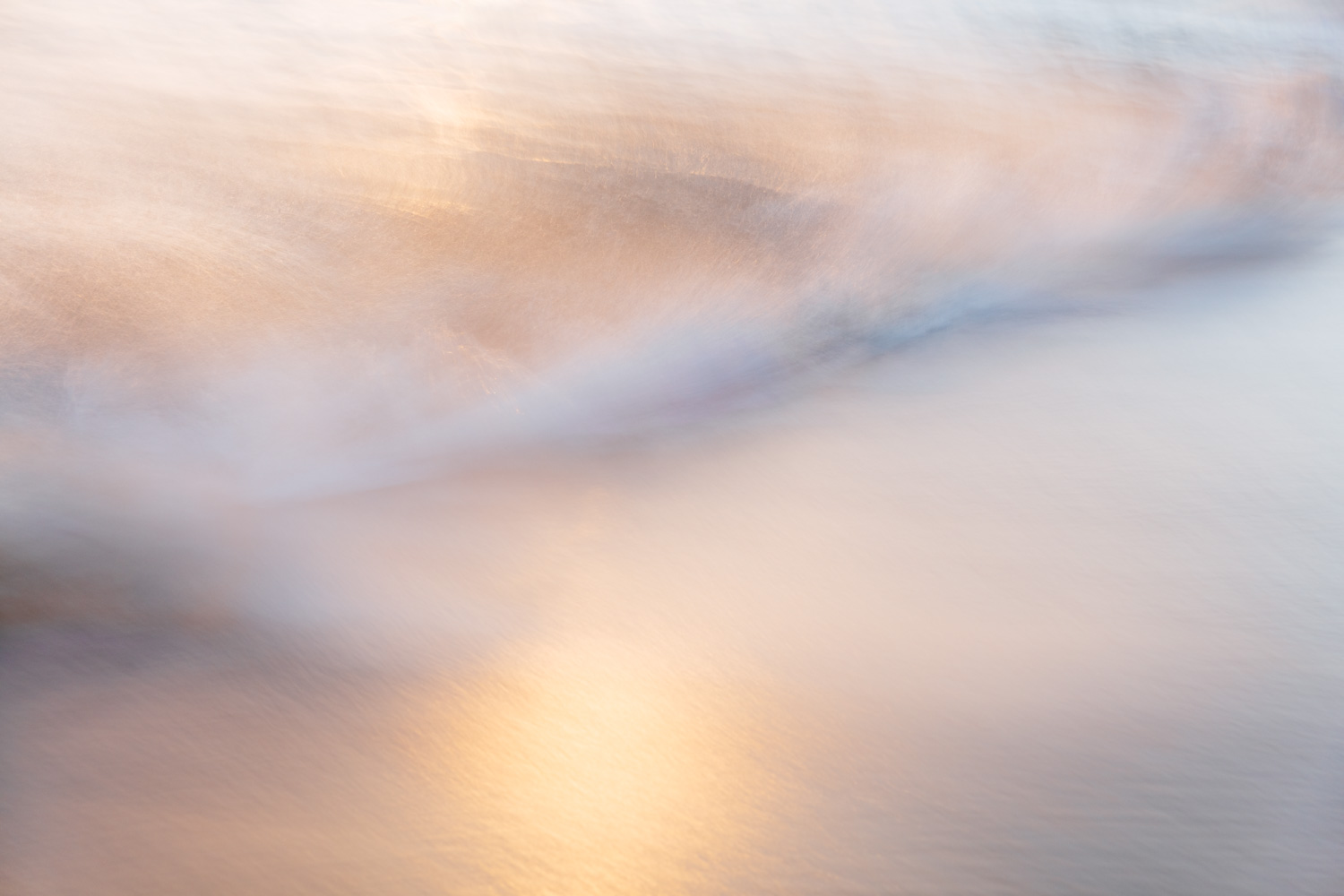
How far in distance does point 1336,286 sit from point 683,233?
54 centimetres

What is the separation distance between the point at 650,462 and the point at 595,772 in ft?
0.64

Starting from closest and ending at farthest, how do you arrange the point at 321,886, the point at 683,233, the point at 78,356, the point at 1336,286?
the point at 321,886
the point at 78,356
the point at 683,233
the point at 1336,286

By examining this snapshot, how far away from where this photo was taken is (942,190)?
724mm

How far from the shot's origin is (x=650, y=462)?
0.58m

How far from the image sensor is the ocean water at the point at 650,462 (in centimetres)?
44

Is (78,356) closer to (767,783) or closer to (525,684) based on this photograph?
(525,684)

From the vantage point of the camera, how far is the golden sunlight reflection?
Result: 421 mm

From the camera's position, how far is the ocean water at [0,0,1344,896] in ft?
1.43

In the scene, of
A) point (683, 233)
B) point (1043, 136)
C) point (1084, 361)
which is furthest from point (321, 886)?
point (1043, 136)

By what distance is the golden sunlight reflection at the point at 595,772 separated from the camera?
0.42m

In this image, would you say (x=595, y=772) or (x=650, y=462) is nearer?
(x=595, y=772)

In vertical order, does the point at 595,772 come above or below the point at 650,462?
below

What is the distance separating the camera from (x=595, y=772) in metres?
0.45

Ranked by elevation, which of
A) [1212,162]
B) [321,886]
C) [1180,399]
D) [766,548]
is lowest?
[321,886]
